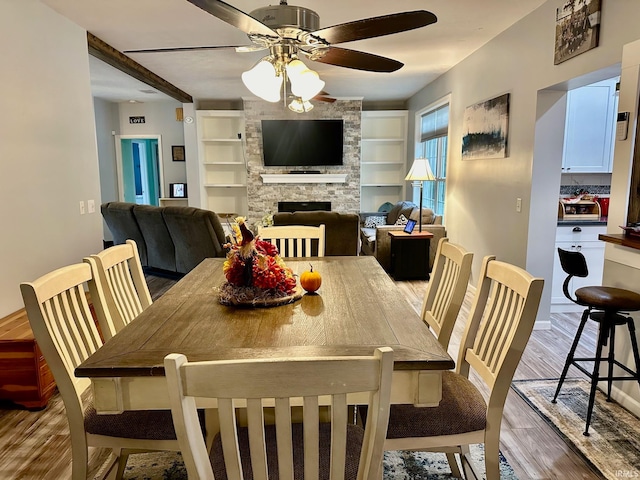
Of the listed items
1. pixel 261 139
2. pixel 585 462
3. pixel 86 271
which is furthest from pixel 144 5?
pixel 261 139

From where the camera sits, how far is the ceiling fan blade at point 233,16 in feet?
5.39

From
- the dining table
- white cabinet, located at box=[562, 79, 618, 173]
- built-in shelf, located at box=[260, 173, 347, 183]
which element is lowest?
the dining table

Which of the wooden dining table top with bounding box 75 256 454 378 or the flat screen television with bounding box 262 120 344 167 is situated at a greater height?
the flat screen television with bounding box 262 120 344 167

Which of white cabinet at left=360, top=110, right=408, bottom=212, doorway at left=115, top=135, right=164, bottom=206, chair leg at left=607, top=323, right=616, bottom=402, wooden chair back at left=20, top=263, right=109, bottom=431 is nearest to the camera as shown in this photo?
wooden chair back at left=20, top=263, right=109, bottom=431

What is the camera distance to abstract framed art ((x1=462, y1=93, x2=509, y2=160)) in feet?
13.0

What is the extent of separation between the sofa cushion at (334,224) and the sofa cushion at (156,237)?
4.51ft

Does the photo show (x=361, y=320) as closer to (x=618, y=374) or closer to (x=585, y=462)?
(x=585, y=462)

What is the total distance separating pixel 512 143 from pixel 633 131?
4.92 ft

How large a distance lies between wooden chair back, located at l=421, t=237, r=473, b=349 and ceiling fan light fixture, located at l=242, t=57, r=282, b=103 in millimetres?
1163

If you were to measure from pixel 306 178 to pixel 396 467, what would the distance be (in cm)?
634

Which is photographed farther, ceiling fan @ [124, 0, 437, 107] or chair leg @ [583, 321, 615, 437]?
chair leg @ [583, 321, 615, 437]

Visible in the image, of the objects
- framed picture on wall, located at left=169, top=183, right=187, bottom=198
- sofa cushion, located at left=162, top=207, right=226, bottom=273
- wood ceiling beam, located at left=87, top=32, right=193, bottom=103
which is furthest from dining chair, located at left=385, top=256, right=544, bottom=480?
framed picture on wall, located at left=169, top=183, right=187, bottom=198

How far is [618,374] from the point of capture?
99.5 inches

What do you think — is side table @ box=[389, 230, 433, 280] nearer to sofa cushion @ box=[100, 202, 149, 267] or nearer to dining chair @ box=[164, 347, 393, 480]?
sofa cushion @ box=[100, 202, 149, 267]
